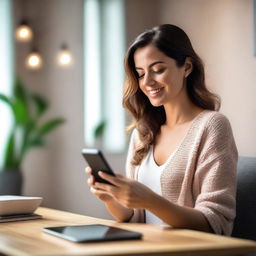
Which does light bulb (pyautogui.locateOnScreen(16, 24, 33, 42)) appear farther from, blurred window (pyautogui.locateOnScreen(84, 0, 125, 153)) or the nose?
the nose

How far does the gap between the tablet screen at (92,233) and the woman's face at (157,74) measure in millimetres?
711

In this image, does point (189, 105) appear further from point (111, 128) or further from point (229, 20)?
point (111, 128)

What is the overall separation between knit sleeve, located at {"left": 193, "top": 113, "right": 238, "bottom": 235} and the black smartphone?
Result: 422 mm

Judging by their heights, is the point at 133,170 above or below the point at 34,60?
below

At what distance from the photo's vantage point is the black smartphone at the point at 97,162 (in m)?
1.90

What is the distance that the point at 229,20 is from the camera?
3.98 metres

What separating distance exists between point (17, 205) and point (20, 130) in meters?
3.99

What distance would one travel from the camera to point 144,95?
A: 2688mm

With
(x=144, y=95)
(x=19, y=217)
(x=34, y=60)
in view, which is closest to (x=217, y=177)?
(x=144, y=95)

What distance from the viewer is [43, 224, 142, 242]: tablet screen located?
5.64ft

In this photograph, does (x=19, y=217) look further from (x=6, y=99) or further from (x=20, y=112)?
(x=20, y=112)

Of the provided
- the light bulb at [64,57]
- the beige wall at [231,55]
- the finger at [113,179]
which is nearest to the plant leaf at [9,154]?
the light bulb at [64,57]

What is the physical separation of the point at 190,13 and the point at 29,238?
317cm

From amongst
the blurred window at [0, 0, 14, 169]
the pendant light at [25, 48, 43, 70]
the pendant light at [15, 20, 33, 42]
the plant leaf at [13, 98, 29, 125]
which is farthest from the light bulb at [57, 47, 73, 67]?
the plant leaf at [13, 98, 29, 125]
